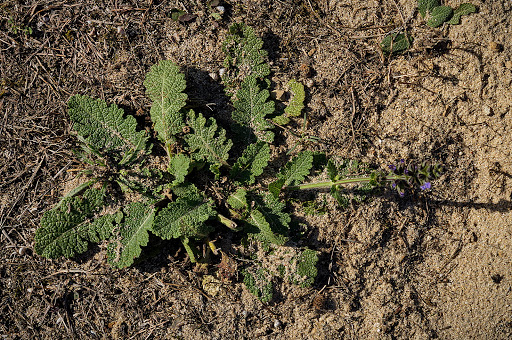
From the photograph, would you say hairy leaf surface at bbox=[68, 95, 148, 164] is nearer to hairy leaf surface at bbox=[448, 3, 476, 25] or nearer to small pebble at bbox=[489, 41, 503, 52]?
hairy leaf surface at bbox=[448, 3, 476, 25]

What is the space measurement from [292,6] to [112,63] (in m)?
1.74

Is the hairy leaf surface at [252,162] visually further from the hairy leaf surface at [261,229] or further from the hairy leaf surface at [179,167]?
the hairy leaf surface at [179,167]

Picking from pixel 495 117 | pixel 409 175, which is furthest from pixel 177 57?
pixel 495 117

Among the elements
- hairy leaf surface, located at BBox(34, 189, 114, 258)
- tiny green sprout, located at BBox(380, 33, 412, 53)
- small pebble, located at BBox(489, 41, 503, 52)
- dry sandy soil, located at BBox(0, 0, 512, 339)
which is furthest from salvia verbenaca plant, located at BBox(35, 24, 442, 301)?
small pebble, located at BBox(489, 41, 503, 52)

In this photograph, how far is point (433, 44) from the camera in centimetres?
376

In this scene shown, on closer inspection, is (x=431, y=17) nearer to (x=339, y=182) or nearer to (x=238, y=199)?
(x=339, y=182)

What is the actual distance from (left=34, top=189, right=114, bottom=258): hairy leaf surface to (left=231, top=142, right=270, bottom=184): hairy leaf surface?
3.94ft

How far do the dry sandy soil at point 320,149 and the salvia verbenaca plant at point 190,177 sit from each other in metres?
0.16

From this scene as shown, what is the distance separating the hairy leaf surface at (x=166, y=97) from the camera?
12.0ft

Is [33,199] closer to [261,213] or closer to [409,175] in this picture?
[261,213]

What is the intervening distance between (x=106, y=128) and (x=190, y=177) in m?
0.86

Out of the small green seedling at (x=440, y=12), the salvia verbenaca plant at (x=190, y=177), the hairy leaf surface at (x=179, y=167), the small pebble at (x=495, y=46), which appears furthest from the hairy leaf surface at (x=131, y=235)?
the small pebble at (x=495, y=46)

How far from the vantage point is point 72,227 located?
11.9 ft

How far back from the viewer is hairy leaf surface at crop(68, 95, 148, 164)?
3.66m
